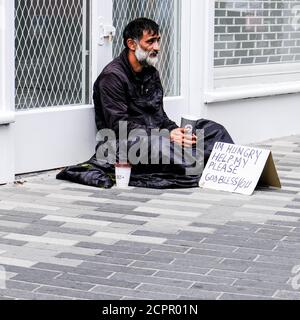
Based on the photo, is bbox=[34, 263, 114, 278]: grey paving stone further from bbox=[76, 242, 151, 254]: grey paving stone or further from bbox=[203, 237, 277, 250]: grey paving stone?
bbox=[203, 237, 277, 250]: grey paving stone

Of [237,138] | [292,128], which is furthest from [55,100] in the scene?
[292,128]

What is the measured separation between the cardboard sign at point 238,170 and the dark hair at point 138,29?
1.02 metres

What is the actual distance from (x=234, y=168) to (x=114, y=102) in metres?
1.00

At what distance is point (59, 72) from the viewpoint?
25.5 feet

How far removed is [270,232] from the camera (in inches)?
236

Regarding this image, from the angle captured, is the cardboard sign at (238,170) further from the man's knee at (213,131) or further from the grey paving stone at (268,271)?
the grey paving stone at (268,271)

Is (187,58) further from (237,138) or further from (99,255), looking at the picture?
(99,255)

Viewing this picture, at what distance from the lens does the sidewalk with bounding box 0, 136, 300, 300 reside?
4844mm

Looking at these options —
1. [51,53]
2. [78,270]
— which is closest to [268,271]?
[78,270]

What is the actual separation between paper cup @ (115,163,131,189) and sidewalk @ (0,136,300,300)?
3.8 inches

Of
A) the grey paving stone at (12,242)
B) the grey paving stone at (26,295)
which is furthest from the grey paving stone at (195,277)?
the grey paving stone at (12,242)

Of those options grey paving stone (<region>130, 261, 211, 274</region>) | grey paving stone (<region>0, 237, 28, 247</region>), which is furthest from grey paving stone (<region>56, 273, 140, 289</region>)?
grey paving stone (<region>0, 237, 28, 247</region>)

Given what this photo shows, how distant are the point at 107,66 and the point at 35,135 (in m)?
0.75

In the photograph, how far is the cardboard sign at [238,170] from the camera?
23.3ft
